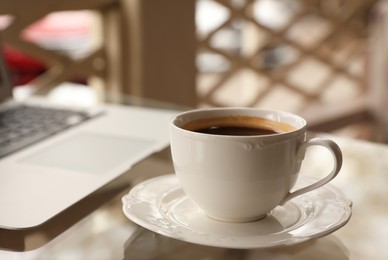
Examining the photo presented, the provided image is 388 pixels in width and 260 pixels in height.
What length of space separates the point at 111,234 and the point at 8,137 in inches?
8.3

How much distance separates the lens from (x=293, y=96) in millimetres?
1961

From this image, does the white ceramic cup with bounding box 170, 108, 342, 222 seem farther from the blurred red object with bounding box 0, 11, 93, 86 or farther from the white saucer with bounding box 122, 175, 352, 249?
the blurred red object with bounding box 0, 11, 93, 86

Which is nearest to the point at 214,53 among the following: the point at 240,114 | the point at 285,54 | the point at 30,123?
the point at 285,54

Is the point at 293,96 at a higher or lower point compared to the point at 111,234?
lower

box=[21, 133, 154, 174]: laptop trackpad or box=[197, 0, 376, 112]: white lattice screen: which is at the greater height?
box=[21, 133, 154, 174]: laptop trackpad

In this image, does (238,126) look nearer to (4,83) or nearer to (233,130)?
(233,130)

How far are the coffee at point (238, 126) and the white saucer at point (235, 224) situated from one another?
0.05 metres

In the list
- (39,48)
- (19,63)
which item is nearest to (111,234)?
(39,48)

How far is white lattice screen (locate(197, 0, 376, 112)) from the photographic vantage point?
60.9 inches

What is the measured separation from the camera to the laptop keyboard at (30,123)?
510mm

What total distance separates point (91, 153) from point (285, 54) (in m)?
1.81

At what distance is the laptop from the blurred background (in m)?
0.26

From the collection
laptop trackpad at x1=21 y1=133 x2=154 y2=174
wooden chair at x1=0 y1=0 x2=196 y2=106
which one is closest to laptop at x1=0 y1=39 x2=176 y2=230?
laptop trackpad at x1=21 y1=133 x2=154 y2=174

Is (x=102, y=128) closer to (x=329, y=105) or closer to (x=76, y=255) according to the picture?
(x=76, y=255)
